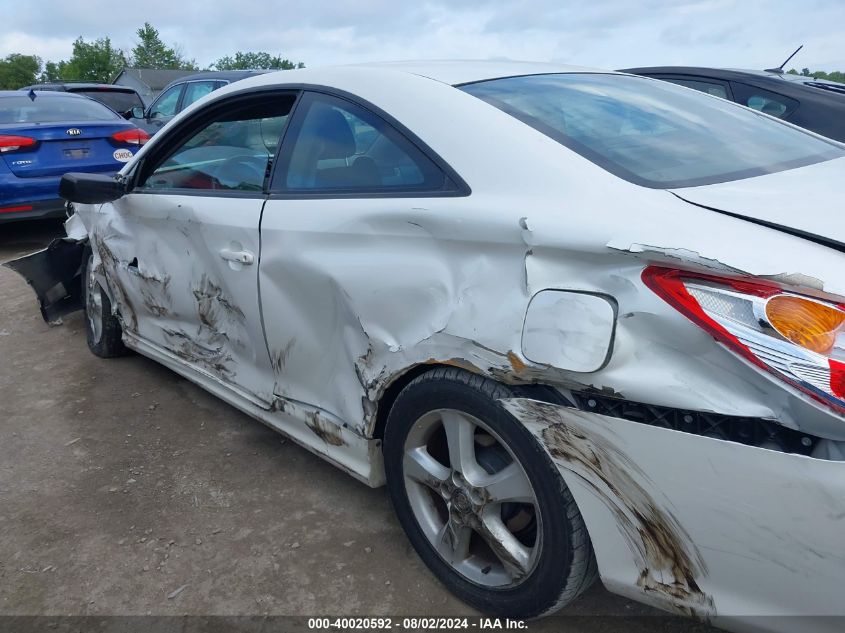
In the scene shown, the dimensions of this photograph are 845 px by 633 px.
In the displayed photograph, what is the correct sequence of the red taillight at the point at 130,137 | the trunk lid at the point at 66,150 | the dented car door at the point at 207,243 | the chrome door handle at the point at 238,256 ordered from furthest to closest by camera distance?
the red taillight at the point at 130,137 → the trunk lid at the point at 66,150 → the dented car door at the point at 207,243 → the chrome door handle at the point at 238,256

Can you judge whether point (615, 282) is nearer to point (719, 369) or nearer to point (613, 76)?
point (719, 369)

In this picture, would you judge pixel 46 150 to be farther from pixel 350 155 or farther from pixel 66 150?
pixel 350 155

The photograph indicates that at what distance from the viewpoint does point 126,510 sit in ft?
9.00

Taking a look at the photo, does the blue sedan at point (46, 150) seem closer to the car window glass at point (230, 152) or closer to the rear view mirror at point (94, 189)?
the rear view mirror at point (94, 189)

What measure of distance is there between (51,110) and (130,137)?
3.23ft

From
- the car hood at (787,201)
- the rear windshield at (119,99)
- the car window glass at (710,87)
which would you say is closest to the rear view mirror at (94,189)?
the car hood at (787,201)

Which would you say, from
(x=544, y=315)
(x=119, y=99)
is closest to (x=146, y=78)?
(x=119, y=99)

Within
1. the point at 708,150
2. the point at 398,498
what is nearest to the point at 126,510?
the point at 398,498

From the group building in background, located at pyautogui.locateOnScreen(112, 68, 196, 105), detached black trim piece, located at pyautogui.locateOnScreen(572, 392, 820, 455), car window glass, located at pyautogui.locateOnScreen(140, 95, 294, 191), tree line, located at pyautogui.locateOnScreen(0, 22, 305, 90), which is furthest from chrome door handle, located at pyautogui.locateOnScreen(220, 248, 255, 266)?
tree line, located at pyautogui.locateOnScreen(0, 22, 305, 90)

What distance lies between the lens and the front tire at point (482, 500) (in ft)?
5.88

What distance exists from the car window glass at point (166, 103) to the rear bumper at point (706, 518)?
10589 millimetres

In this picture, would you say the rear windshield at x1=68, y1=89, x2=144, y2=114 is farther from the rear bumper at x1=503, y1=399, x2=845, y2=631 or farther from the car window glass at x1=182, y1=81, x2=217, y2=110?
the rear bumper at x1=503, y1=399, x2=845, y2=631

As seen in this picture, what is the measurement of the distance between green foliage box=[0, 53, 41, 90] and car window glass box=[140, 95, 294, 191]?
78.4 meters

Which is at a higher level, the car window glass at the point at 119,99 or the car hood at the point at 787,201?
the car hood at the point at 787,201
